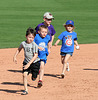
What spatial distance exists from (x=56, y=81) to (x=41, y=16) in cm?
1842

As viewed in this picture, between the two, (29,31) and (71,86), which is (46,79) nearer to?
(71,86)

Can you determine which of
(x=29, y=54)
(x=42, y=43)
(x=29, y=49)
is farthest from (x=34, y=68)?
(x=42, y=43)

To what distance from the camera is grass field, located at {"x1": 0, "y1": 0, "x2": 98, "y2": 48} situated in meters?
19.5

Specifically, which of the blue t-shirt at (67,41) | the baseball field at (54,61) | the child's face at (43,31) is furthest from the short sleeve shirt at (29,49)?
the blue t-shirt at (67,41)

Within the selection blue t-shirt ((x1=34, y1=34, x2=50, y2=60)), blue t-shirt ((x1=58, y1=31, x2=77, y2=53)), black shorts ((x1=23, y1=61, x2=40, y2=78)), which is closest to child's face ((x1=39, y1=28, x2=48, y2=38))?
blue t-shirt ((x1=34, y1=34, x2=50, y2=60))

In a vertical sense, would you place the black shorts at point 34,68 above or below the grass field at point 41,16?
below

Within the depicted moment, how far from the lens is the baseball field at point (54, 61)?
8.84m

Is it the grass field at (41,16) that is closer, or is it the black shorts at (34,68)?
the black shorts at (34,68)

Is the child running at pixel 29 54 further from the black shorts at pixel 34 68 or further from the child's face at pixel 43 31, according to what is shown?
the child's face at pixel 43 31

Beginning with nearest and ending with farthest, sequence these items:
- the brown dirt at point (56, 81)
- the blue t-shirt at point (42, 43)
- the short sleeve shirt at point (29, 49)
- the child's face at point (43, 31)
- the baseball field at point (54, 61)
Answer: the brown dirt at point (56, 81) → the short sleeve shirt at point (29, 49) → the baseball field at point (54, 61) → the child's face at point (43, 31) → the blue t-shirt at point (42, 43)

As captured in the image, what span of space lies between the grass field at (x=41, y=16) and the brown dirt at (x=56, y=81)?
3.92m

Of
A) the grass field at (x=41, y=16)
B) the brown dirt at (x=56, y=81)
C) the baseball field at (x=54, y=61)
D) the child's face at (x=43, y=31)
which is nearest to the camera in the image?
the brown dirt at (x=56, y=81)

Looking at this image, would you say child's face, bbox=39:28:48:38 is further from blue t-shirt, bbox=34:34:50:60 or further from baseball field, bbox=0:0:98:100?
baseball field, bbox=0:0:98:100

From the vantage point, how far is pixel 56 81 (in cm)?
1016
